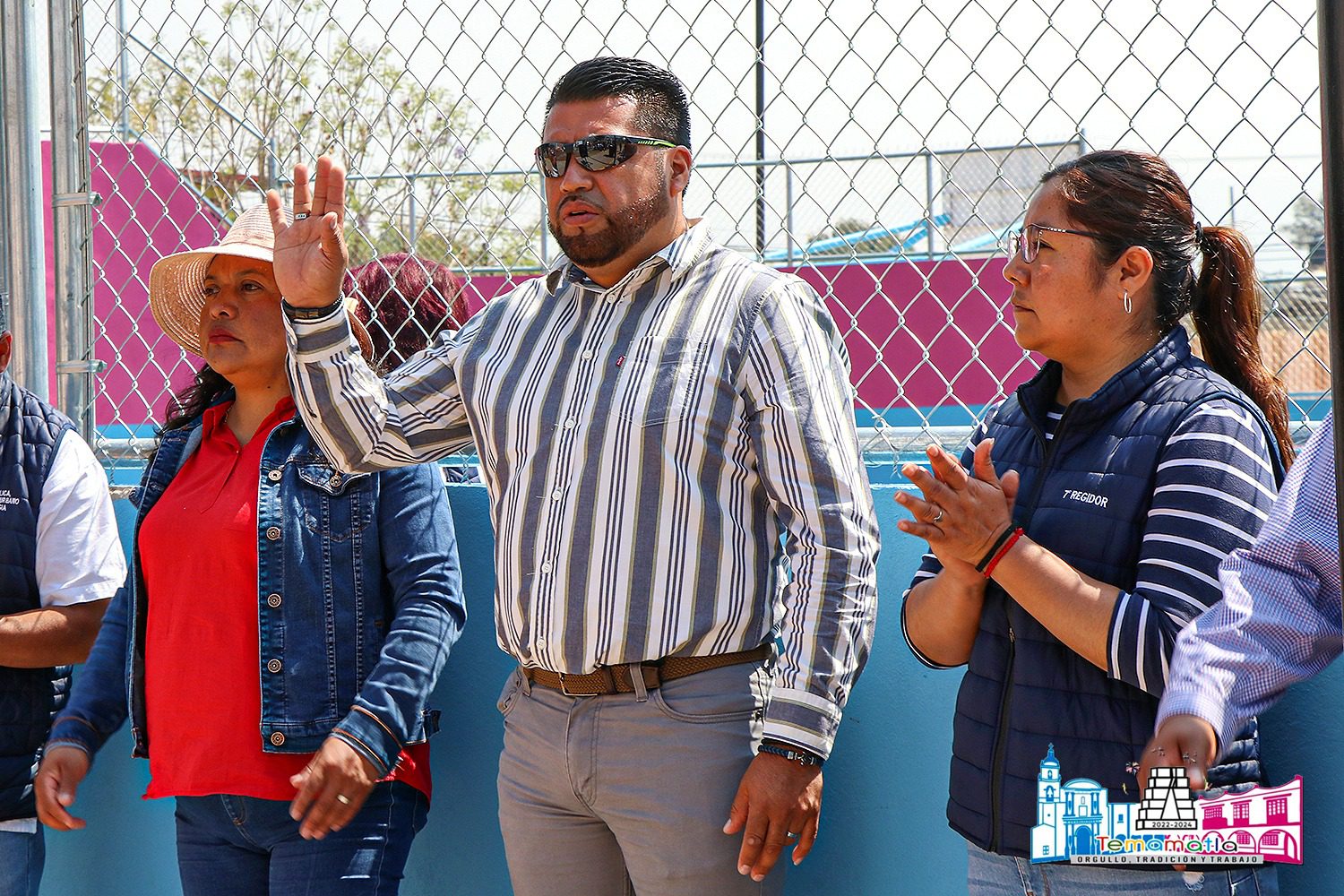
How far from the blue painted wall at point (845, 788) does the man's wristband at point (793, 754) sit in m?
0.64

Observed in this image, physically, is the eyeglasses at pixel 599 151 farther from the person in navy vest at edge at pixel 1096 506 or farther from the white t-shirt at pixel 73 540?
the white t-shirt at pixel 73 540

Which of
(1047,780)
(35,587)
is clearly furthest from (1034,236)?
(35,587)

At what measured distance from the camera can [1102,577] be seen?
6.68ft

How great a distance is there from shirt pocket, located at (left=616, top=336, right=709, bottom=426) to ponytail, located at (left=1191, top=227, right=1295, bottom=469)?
874mm

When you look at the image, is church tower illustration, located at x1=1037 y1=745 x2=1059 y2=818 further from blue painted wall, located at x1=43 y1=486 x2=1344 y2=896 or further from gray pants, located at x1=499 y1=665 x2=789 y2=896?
blue painted wall, located at x1=43 y1=486 x2=1344 y2=896

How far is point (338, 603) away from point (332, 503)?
0.21m

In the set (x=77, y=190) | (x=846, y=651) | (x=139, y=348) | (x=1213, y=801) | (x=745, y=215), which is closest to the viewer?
(x=1213, y=801)

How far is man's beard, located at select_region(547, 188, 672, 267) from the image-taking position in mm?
2422

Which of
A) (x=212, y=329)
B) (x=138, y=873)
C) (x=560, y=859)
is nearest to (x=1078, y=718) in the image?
(x=560, y=859)

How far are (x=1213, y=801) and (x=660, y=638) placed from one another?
0.90m

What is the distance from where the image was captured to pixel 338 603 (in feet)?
8.85

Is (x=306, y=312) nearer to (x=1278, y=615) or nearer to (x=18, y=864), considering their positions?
(x=18, y=864)

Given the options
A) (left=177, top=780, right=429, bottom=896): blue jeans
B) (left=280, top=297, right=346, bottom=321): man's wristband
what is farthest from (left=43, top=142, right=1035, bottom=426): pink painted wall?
(left=280, top=297, right=346, bottom=321): man's wristband

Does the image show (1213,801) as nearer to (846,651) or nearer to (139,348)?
(846,651)
